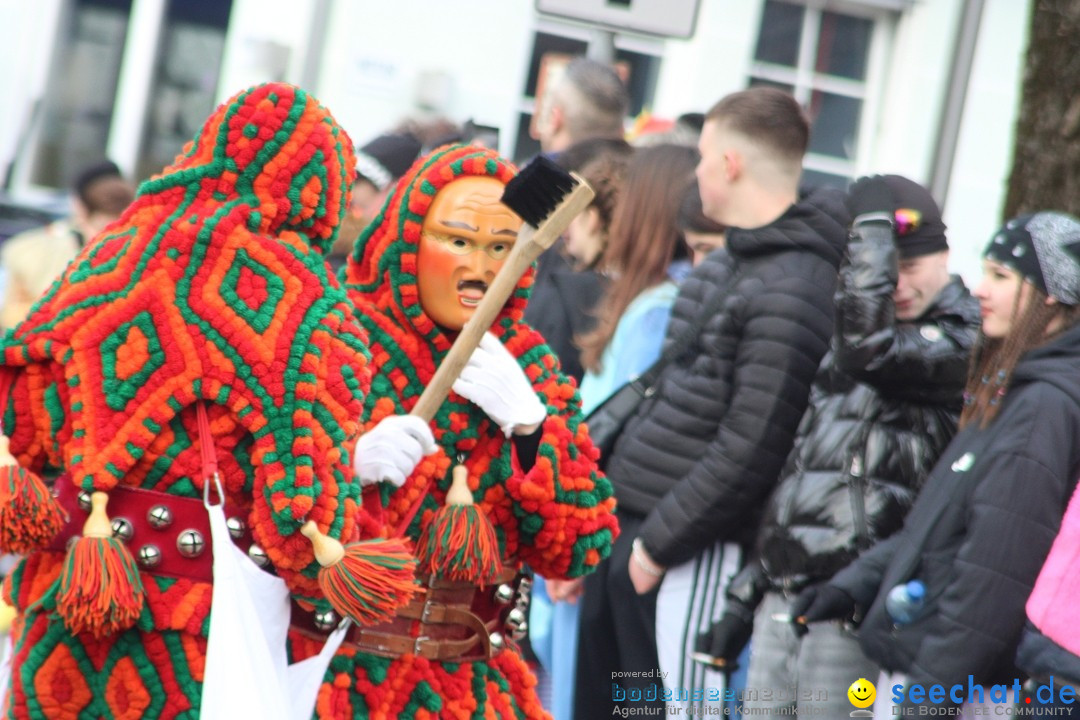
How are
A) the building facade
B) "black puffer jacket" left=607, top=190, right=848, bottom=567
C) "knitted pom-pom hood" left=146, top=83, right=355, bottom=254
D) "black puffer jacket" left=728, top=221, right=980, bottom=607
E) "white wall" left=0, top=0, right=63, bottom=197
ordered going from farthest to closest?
1. "white wall" left=0, top=0, right=63, bottom=197
2. the building facade
3. "black puffer jacket" left=607, top=190, right=848, bottom=567
4. "black puffer jacket" left=728, top=221, right=980, bottom=607
5. "knitted pom-pom hood" left=146, top=83, right=355, bottom=254

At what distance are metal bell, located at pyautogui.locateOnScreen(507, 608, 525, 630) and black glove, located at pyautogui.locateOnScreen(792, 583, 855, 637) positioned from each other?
72cm

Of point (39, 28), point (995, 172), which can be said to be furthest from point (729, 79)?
point (39, 28)

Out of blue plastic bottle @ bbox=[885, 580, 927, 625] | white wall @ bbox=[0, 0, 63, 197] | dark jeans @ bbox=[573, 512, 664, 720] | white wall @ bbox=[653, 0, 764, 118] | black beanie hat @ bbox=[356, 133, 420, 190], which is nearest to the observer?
blue plastic bottle @ bbox=[885, 580, 927, 625]

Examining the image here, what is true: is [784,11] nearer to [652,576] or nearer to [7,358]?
[652,576]

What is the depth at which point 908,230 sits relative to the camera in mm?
4016

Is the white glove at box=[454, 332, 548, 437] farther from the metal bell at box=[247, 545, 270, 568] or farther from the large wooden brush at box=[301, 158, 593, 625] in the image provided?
the metal bell at box=[247, 545, 270, 568]

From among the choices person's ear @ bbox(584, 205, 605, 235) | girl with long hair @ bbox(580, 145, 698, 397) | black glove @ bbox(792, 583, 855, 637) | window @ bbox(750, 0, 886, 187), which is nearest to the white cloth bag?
black glove @ bbox(792, 583, 855, 637)

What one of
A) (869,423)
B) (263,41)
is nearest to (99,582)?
(869,423)

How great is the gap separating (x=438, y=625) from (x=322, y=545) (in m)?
0.60

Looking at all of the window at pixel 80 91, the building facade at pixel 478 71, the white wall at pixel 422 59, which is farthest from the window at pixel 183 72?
the white wall at pixel 422 59

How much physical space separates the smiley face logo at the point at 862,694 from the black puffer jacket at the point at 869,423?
0.28m

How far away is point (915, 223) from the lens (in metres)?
4.02

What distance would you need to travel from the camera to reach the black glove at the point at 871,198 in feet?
12.9

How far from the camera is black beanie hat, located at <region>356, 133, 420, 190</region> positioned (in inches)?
227
